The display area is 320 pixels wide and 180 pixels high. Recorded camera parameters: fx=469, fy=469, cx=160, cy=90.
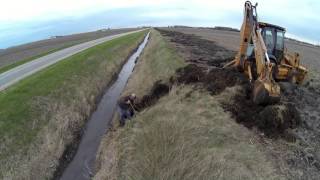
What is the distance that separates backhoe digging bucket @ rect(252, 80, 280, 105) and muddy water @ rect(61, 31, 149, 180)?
8.37 m

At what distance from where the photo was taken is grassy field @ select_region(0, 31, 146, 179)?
21.1 m

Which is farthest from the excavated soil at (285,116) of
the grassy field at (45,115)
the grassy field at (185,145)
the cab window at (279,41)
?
the grassy field at (45,115)

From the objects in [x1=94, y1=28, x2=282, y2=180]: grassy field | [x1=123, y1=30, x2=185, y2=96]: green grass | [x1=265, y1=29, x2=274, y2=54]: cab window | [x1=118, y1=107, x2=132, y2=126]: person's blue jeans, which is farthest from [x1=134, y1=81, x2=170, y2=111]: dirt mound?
[x1=265, y1=29, x2=274, y2=54]: cab window

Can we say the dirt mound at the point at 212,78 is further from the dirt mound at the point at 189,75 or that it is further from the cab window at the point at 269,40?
the cab window at the point at 269,40

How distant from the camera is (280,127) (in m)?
19.6

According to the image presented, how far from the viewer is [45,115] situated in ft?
87.3

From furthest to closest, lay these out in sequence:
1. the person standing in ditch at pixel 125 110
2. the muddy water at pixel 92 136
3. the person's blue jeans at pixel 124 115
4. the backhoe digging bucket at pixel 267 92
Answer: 1. the person standing in ditch at pixel 125 110
2. the person's blue jeans at pixel 124 115
3. the muddy water at pixel 92 136
4. the backhoe digging bucket at pixel 267 92

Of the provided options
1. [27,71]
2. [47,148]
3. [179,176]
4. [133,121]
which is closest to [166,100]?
[133,121]

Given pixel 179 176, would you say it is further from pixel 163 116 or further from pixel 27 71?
pixel 27 71

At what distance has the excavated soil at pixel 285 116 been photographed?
55.9ft

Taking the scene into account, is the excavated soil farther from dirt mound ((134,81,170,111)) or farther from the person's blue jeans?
the person's blue jeans

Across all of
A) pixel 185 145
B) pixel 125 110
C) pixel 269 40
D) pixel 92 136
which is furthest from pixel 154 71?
pixel 185 145

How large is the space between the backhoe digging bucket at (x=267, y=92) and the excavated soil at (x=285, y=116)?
297 mm

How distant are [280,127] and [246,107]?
2.38 m
